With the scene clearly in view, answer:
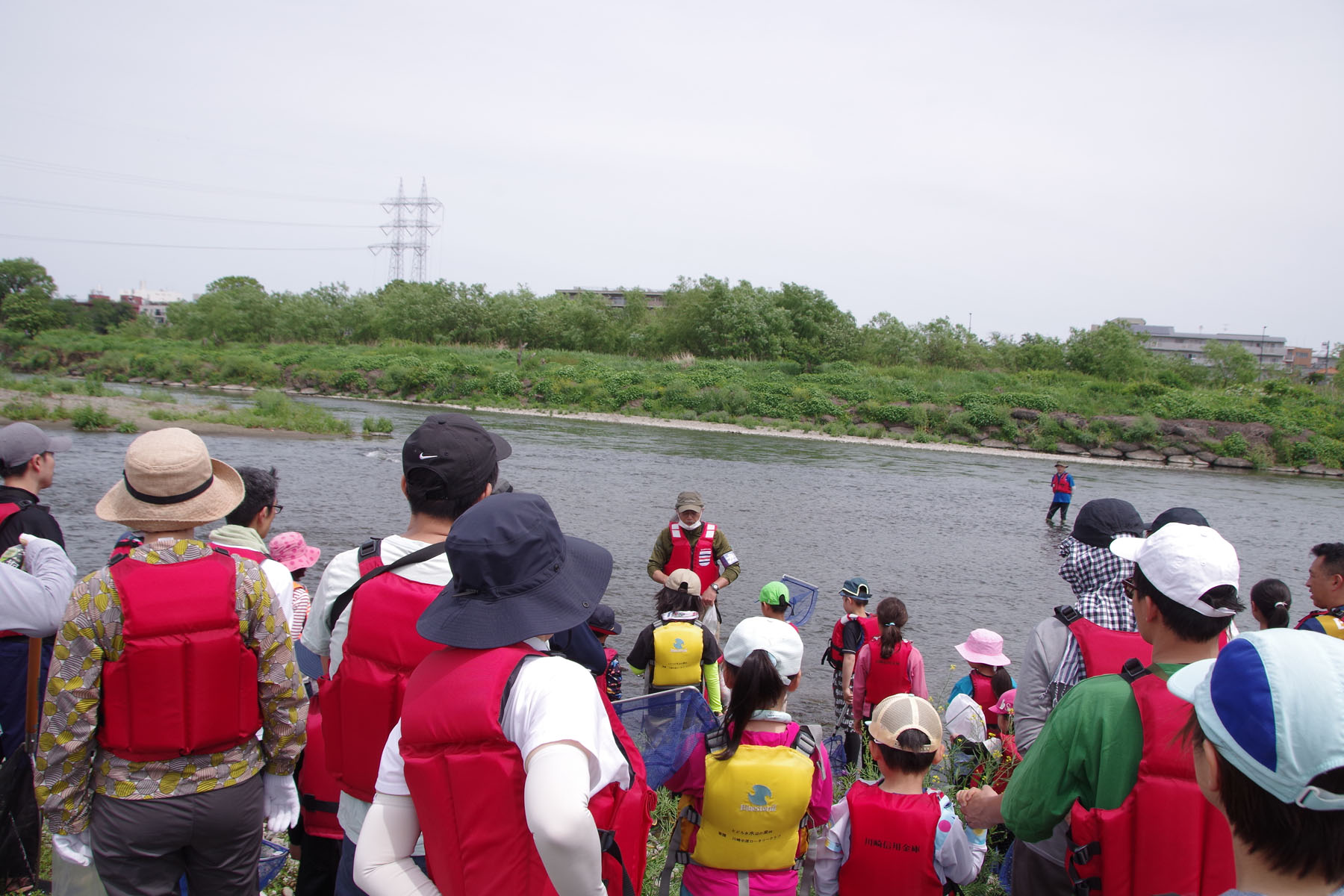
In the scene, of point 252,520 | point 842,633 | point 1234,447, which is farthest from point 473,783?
point 1234,447

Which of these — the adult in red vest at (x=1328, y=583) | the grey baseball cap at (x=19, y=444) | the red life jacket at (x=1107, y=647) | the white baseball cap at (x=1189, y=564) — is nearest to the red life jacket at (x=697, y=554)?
the adult in red vest at (x=1328, y=583)

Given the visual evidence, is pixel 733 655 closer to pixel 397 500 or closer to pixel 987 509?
pixel 397 500

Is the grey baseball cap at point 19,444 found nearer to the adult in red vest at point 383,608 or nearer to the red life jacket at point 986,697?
the adult in red vest at point 383,608

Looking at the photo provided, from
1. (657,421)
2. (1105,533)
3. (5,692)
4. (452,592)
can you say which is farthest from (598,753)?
(657,421)

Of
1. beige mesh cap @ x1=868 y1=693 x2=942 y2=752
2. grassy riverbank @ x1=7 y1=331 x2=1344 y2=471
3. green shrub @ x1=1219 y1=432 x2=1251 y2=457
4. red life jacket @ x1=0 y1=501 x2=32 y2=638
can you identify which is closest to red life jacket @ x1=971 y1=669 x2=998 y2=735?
beige mesh cap @ x1=868 y1=693 x2=942 y2=752

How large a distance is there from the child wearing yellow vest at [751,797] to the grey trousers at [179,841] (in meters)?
1.42

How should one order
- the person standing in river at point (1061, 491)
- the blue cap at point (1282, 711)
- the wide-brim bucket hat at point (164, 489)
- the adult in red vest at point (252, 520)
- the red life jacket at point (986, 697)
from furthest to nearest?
the person standing in river at point (1061, 491)
the red life jacket at point (986, 697)
the adult in red vest at point (252, 520)
the wide-brim bucket hat at point (164, 489)
the blue cap at point (1282, 711)

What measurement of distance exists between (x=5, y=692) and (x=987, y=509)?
24201 millimetres

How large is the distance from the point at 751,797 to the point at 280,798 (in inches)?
63.8

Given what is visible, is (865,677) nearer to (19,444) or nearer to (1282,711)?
(1282,711)

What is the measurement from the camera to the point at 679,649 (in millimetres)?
5172

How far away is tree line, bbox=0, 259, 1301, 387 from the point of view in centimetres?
6944

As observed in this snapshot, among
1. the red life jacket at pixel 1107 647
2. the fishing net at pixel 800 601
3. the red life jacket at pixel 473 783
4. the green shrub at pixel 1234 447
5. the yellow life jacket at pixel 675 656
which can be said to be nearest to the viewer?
the red life jacket at pixel 473 783

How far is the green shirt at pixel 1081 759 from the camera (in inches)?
85.0
